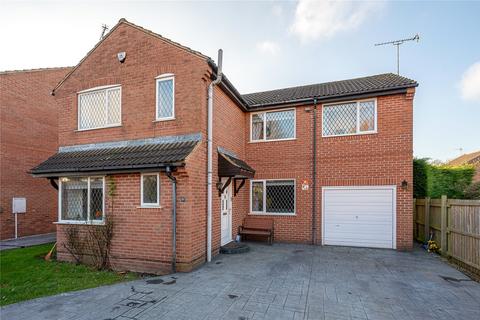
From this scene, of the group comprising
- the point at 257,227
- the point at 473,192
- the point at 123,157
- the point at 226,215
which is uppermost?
the point at 123,157

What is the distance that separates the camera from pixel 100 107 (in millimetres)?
8336

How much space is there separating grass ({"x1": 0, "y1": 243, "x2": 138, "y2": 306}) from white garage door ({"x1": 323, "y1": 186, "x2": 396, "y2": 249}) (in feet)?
23.1

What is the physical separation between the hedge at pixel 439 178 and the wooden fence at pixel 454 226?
0.83m

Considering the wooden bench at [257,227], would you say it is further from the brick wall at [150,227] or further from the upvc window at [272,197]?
the brick wall at [150,227]

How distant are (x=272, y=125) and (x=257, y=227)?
435cm

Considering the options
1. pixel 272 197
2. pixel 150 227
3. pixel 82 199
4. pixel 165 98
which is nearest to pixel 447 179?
pixel 272 197

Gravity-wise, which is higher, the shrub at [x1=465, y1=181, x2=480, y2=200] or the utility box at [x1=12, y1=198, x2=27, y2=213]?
the shrub at [x1=465, y1=181, x2=480, y2=200]

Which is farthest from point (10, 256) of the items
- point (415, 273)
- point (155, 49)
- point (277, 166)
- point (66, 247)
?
point (415, 273)

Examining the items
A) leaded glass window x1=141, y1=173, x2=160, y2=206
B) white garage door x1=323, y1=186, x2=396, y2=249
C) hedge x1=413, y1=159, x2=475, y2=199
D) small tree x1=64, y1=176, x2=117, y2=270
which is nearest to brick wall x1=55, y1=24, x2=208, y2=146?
leaded glass window x1=141, y1=173, x2=160, y2=206

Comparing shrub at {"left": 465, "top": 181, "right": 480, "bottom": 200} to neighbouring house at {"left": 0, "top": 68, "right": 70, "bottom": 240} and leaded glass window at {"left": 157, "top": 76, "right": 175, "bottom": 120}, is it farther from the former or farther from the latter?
neighbouring house at {"left": 0, "top": 68, "right": 70, "bottom": 240}

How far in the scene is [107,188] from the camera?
7449 millimetres

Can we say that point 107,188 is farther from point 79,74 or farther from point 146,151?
point 79,74

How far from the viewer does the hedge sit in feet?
34.1

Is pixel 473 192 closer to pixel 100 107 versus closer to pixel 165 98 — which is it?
pixel 165 98
